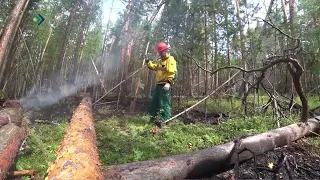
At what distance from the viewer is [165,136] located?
17.2 ft

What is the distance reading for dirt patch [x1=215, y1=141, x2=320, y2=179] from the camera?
3.30 m

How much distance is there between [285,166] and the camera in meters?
3.16

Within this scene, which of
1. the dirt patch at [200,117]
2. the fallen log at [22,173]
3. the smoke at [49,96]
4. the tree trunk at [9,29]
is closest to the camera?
the fallen log at [22,173]

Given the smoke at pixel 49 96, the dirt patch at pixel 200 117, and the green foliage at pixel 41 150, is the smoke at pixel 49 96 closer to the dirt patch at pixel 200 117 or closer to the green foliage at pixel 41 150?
the green foliage at pixel 41 150

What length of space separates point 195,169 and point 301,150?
81.7 inches

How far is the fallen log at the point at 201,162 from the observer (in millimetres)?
2770

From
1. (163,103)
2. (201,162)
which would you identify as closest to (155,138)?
(163,103)

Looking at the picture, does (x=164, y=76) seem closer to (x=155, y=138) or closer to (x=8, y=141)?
(x=155, y=138)

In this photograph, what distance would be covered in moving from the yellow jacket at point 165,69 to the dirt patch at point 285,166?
3210 mm

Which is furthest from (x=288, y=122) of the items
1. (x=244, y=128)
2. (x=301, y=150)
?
(x=301, y=150)

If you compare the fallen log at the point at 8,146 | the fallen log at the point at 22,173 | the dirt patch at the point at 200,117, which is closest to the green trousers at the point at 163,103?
the dirt patch at the point at 200,117

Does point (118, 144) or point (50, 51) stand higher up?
point (50, 51)

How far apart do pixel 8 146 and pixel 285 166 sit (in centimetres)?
336

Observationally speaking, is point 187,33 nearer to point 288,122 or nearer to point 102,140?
point 288,122
